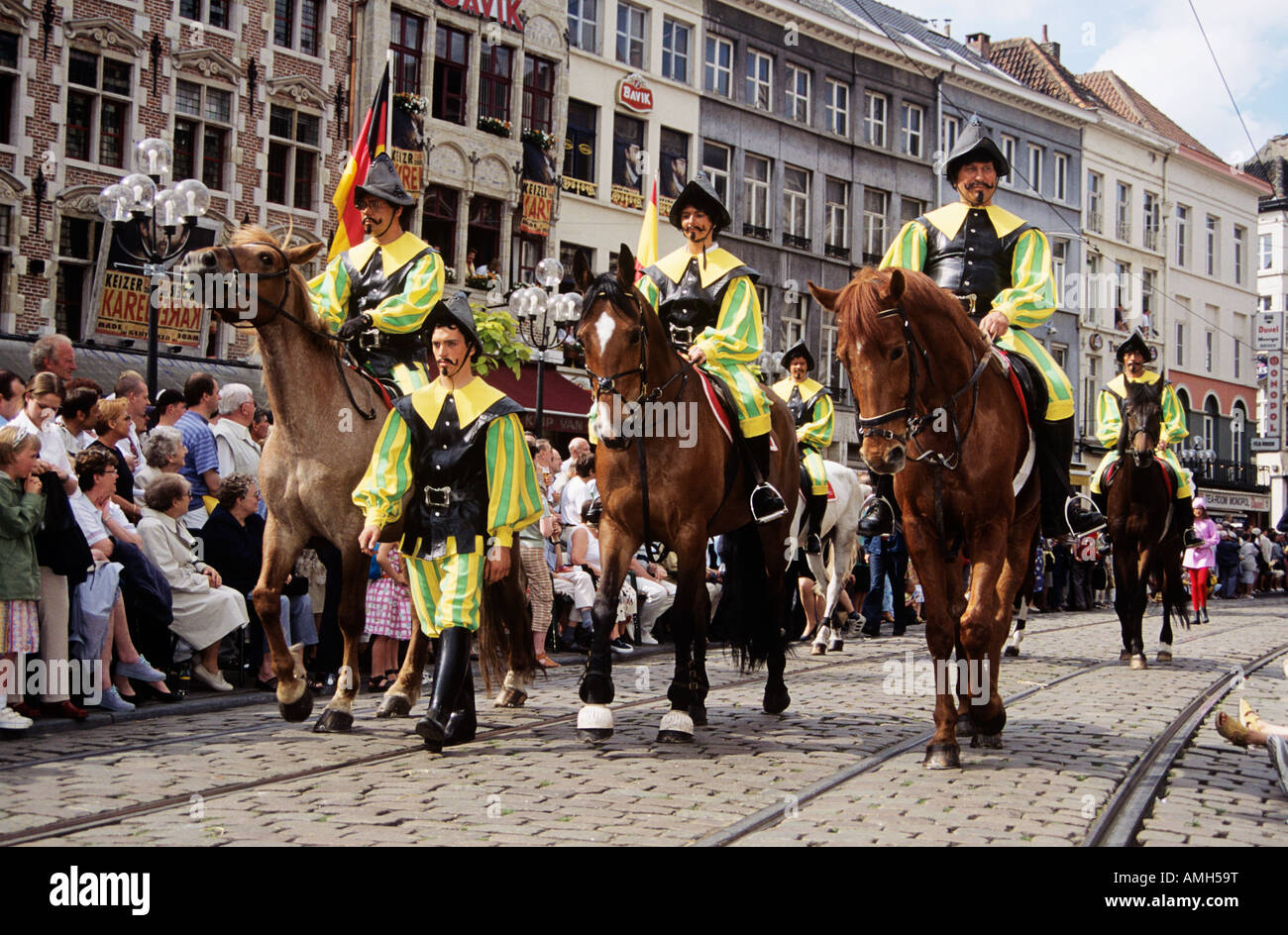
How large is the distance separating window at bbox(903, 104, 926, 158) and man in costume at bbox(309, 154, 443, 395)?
39.6 metres

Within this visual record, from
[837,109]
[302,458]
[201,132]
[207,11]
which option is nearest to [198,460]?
[302,458]

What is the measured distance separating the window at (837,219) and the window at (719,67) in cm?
525

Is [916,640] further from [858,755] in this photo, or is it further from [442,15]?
[442,15]

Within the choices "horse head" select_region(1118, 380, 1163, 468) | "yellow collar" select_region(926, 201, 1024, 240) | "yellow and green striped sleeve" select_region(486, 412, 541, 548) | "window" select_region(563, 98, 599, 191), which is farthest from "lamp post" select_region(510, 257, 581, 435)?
"window" select_region(563, 98, 599, 191)

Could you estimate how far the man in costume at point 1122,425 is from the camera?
1448 cm

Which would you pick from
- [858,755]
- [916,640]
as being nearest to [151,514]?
[858,755]

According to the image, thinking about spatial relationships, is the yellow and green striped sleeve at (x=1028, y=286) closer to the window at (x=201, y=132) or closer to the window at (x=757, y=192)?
the window at (x=201, y=132)

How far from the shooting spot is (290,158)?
98.3 ft

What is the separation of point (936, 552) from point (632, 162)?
30.9 m

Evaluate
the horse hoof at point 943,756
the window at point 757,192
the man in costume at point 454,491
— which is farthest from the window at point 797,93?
the horse hoof at point 943,756

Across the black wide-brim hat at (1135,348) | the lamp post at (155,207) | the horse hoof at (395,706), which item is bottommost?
the horse hoof at (395,706)

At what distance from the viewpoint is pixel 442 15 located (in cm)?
3238

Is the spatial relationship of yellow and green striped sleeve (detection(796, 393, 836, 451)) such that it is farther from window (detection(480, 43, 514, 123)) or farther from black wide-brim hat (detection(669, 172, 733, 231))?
window (detection(480, 43, 514, 123))

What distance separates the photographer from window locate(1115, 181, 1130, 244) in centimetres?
5429
